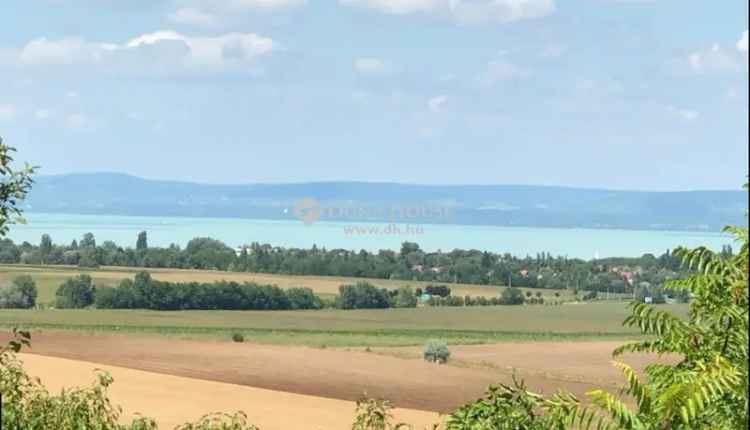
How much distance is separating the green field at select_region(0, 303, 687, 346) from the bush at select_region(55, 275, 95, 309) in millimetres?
3394

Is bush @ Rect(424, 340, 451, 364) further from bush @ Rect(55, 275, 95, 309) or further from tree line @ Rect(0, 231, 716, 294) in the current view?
tree line @ Rect(0, 231, 716, 294)

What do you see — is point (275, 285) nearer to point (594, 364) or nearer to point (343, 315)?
point (343, 315)

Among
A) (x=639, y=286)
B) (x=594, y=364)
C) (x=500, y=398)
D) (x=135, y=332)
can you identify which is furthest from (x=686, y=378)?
(x=639, y=286)

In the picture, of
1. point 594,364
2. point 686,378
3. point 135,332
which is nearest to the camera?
point 686,378

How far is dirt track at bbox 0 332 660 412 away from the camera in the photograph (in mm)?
62656

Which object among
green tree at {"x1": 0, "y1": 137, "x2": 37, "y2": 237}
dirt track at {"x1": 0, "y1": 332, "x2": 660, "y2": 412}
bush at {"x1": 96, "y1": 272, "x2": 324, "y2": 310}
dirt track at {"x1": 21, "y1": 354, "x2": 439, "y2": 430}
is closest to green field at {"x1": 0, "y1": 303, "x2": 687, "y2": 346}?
bush at {"x1": 96, "y1": 272, "x2": 324, "y2": 310}

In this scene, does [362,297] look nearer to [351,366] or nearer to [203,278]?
Answer: [203,278]

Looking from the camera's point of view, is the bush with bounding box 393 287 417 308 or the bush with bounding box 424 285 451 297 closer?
the bush with bounding box 393 287 417 308

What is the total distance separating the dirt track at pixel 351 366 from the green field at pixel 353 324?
7.37 m

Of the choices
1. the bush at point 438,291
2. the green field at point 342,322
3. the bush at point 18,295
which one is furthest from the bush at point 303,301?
the bush at point 18,295

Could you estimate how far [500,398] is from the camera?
41.7ft

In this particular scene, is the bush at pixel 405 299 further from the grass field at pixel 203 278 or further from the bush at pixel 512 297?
the bush at pixel 512 297

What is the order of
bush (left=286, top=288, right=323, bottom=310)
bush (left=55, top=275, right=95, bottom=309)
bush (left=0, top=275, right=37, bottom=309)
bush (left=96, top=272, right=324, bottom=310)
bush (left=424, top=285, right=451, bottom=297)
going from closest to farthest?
bush (left=0, top=275, right=37, bottom=309), bush (left=55, top=275, right=95, bottom=309), bush (left=96, top=272, right=324, bottom=310), bush (left=286, top=288, right=323, bottom=310), bush (left=424, top=285, right=451, bottom=297)

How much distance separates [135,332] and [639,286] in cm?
7478
